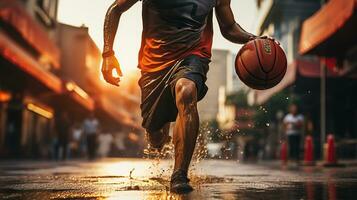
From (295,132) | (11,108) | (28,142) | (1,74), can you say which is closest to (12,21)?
(1,74)

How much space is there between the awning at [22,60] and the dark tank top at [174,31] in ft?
25.3

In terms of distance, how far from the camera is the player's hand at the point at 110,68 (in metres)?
4.11

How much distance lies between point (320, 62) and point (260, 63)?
14.1 metres

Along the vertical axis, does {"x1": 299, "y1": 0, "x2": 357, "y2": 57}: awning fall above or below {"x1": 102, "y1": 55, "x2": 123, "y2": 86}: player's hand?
above

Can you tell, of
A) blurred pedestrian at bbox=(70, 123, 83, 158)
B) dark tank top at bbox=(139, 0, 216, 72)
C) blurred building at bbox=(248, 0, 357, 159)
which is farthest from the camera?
blurred pedestrian at bbox=(70, 123, 83, 158)

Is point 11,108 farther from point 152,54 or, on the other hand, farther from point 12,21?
point 152,54

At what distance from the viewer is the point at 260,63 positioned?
4.27 metres

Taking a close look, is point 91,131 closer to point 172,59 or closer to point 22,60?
point 22,60

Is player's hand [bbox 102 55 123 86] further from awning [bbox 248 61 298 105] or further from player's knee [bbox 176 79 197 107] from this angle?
awning [bbox 248 61 298 105]

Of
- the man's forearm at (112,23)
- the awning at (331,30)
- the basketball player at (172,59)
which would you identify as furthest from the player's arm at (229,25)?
the awning at (331,30)

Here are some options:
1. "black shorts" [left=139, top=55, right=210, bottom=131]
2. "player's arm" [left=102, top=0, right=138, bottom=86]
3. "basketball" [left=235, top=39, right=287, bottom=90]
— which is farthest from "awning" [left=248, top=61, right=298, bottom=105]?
"player's arm" [left=102, top=0, right=138, bottom=86]

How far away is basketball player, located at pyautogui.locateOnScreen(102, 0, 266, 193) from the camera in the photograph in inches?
148

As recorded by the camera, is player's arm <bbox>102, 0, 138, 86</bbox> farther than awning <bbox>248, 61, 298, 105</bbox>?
No

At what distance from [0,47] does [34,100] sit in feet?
34.9
